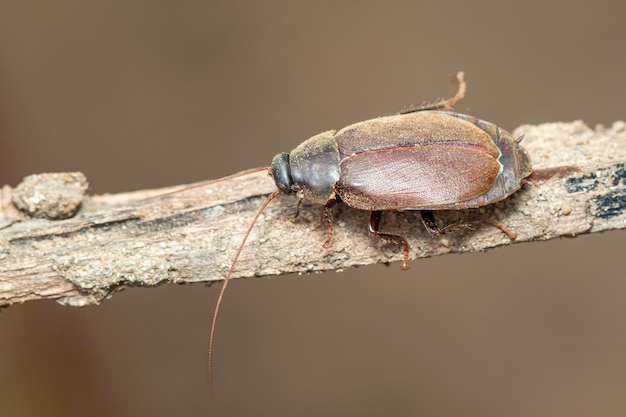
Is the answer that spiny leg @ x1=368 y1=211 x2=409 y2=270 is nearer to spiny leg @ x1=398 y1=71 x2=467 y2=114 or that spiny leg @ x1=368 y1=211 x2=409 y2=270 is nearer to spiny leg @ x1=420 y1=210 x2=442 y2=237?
spiny leg @ x1=420 y1=210 x2=442 y2=237

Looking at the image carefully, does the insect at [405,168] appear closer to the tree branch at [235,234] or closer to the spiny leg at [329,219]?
the spiny leg at [329,219]

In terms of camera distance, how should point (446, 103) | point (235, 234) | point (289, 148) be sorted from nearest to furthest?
1. point (235, 234)
2. point (446, 103)
3. point (289, 148)

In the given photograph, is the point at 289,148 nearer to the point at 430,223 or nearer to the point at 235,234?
the point at 235,234

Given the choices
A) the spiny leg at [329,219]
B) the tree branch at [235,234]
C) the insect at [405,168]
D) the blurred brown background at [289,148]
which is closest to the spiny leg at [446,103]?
the insect at [405,168]

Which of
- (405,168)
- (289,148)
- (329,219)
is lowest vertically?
(329,219)

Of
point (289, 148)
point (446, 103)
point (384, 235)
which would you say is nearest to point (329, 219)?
point (384, 235)

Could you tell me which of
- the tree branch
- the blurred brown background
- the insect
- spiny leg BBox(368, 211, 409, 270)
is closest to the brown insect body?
the insect
